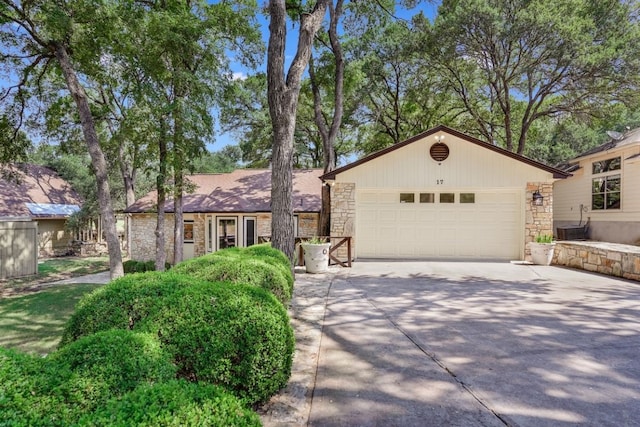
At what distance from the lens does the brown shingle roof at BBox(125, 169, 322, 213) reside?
1434 centimetres

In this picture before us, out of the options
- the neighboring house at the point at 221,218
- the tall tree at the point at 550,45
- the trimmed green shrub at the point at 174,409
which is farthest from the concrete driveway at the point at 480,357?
the tall tree at the point at 550,45

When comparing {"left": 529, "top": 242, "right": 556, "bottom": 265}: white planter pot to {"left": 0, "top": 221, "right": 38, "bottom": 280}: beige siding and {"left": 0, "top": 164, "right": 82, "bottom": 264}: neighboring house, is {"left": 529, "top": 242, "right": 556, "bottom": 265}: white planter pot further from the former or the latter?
{"left": 0, "top": 164, "right": 82, "bottom": 264}: neighboring house

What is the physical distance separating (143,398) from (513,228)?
11501 mm

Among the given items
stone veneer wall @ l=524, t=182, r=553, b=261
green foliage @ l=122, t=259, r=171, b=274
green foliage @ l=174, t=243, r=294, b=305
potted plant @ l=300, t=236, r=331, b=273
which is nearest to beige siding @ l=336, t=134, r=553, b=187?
stone veneer wall @ l=524, t=182, r=553, b=261

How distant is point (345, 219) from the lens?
1045 centimetres

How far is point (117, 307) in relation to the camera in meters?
2.68

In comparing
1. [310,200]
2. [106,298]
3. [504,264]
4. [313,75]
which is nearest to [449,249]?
[504,264]

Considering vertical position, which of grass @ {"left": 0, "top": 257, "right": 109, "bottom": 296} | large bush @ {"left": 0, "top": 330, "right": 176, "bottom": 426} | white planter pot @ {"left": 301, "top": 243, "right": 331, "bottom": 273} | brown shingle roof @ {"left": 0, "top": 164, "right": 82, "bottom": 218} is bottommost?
grass @ {"left": 0, "top": 257, "right": 109, "bottom": 296}

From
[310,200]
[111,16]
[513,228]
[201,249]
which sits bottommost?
[201,249]

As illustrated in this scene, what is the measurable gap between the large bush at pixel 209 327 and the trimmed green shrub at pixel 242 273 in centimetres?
110

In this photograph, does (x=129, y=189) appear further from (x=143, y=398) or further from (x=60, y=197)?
(x=143, y=398)

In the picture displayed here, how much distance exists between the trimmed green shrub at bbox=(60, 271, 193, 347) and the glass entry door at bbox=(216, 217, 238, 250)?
11790mm

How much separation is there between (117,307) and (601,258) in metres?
10.5

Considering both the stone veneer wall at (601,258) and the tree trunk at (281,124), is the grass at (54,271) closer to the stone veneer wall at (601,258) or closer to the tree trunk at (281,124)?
the tree trunk at (281,124)
